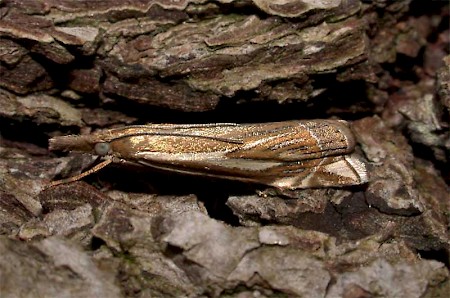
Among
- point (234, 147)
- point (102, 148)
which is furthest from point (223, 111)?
point (102, 148)

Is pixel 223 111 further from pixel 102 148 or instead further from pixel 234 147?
pixel 102 148

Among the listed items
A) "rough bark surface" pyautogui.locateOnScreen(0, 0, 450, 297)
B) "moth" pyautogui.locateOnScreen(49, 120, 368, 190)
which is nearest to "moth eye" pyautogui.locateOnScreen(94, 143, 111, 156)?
"moth" pyautogui.locateOnScreen(49, 120, 368, 190)

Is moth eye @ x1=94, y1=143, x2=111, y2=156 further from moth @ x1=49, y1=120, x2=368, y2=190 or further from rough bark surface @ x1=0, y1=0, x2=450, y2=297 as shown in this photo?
rough bark surface @ x1=0, y1=0, x2=450, y2=297

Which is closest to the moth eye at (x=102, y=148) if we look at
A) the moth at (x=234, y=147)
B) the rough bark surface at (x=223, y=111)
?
the moth at (x=234, y=147)

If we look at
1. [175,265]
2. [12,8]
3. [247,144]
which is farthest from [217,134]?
[12,8]

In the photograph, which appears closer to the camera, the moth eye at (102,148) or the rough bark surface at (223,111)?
the rough bark surface at (223,111)

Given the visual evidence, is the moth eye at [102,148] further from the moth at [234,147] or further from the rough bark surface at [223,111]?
the rough bark surface at [223,111]
